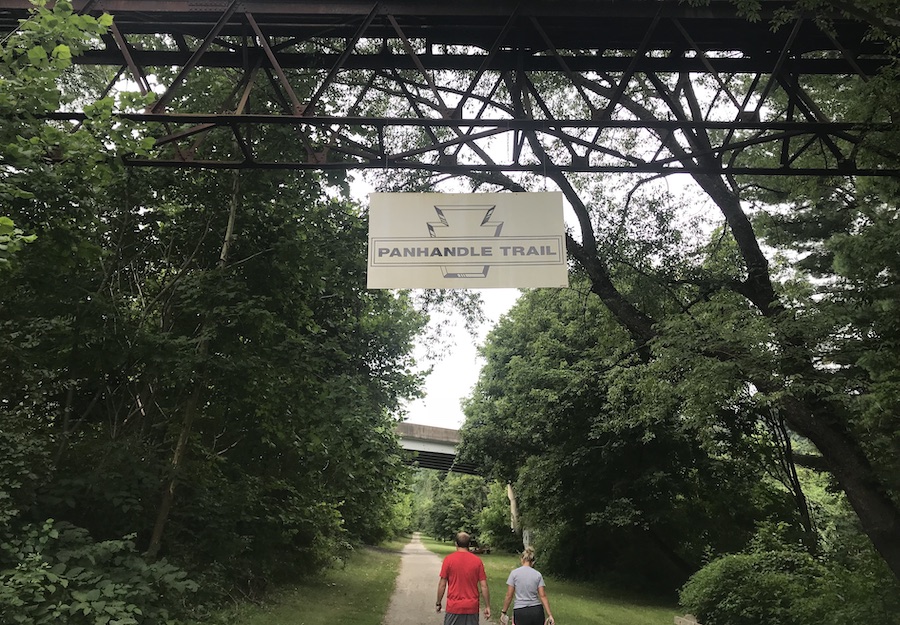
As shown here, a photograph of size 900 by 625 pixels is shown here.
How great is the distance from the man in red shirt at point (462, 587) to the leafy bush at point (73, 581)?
2.78m

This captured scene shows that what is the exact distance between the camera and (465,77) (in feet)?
37.1

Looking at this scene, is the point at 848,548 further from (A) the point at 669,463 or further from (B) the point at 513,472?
(B) the point at 513,472

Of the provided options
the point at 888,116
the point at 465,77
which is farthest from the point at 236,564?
the point at 888,116

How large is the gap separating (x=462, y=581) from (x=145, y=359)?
5.17 m

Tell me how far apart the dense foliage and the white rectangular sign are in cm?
254

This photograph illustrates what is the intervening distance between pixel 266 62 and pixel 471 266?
398 centimetres

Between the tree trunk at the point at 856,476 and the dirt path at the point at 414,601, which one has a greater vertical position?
the tree trunk at the point at 856,476

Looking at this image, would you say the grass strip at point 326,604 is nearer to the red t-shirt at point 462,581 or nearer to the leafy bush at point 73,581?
the leafy bush at point 73,581

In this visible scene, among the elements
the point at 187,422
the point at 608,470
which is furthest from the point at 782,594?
the point at 187,422

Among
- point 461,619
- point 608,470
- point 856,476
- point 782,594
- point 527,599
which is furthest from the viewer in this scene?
point 608,470

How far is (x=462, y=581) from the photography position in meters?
6.41

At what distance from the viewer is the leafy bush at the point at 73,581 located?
5.61 meters

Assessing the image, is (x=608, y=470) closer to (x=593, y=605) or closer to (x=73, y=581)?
(x=593, y=605)

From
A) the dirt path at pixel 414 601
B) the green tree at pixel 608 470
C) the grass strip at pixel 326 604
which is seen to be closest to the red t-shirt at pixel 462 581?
the grass strip at pixel 326 604
